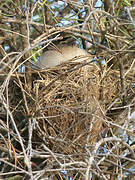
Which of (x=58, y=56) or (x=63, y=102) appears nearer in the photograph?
(x=63, y=102)

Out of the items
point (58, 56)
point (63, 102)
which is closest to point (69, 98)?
point (63, 102)

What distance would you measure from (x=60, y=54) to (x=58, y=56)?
0.03 meters

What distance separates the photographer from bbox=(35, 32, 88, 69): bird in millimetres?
3439

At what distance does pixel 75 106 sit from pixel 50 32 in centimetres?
55

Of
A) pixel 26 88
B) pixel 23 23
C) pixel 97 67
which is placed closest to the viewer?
pixel 23 23

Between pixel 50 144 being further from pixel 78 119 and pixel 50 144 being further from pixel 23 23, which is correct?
pixel 23 23

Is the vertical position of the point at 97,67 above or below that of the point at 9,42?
below

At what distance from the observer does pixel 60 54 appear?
351 centimetres

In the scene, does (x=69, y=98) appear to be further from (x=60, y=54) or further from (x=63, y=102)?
(x=60, y=54)

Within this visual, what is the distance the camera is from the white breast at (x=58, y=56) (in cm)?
344

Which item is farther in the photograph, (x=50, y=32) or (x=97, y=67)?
(x=97, y=67)

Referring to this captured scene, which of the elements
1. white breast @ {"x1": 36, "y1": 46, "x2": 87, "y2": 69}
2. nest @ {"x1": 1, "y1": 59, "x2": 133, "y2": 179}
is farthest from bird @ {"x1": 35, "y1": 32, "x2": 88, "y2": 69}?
nest @ {"x1": 1, "y1": 59, "x2": 133, "y2": 179}

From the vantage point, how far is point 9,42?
337cm

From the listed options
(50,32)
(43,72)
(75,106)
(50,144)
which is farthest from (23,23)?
(50,144)
